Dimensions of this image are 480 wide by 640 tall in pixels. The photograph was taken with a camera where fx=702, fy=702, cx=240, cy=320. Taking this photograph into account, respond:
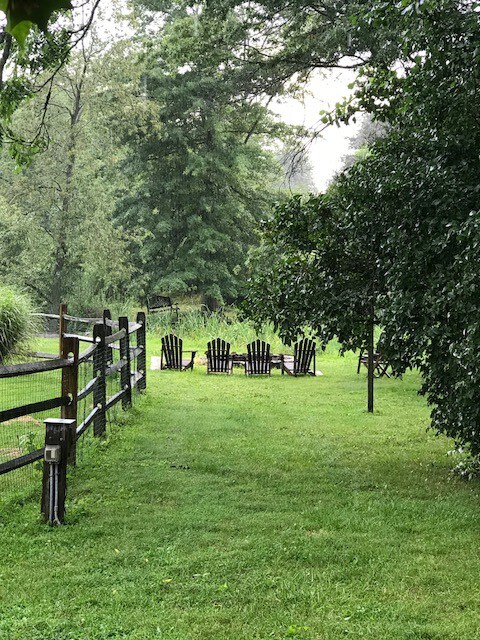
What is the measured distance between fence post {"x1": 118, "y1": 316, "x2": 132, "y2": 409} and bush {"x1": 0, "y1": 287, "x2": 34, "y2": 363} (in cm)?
348

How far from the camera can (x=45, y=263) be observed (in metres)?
27.9

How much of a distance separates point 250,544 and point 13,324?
9832 mm

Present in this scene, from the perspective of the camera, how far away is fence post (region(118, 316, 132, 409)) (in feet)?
35.3

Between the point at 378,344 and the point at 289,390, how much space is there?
819 centimetres

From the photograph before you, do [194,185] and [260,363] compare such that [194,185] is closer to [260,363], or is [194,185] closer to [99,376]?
[260,363]

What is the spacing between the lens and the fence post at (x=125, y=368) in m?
10.8

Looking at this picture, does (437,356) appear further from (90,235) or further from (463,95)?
(90,235)

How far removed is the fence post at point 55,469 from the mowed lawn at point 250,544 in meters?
0.18

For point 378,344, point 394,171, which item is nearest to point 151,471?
point 378,344

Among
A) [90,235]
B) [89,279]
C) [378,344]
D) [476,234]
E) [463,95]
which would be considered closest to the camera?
[476,234]

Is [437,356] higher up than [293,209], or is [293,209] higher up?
[293,209]

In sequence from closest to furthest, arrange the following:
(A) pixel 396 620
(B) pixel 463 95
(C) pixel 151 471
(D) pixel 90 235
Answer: (A) pixel 396 620, (B) pixel 463 95, (C) pixel 151 471, (D) pixel 90 235

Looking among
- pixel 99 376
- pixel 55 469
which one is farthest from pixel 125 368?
pixel 55 469

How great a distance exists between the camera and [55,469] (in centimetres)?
554
